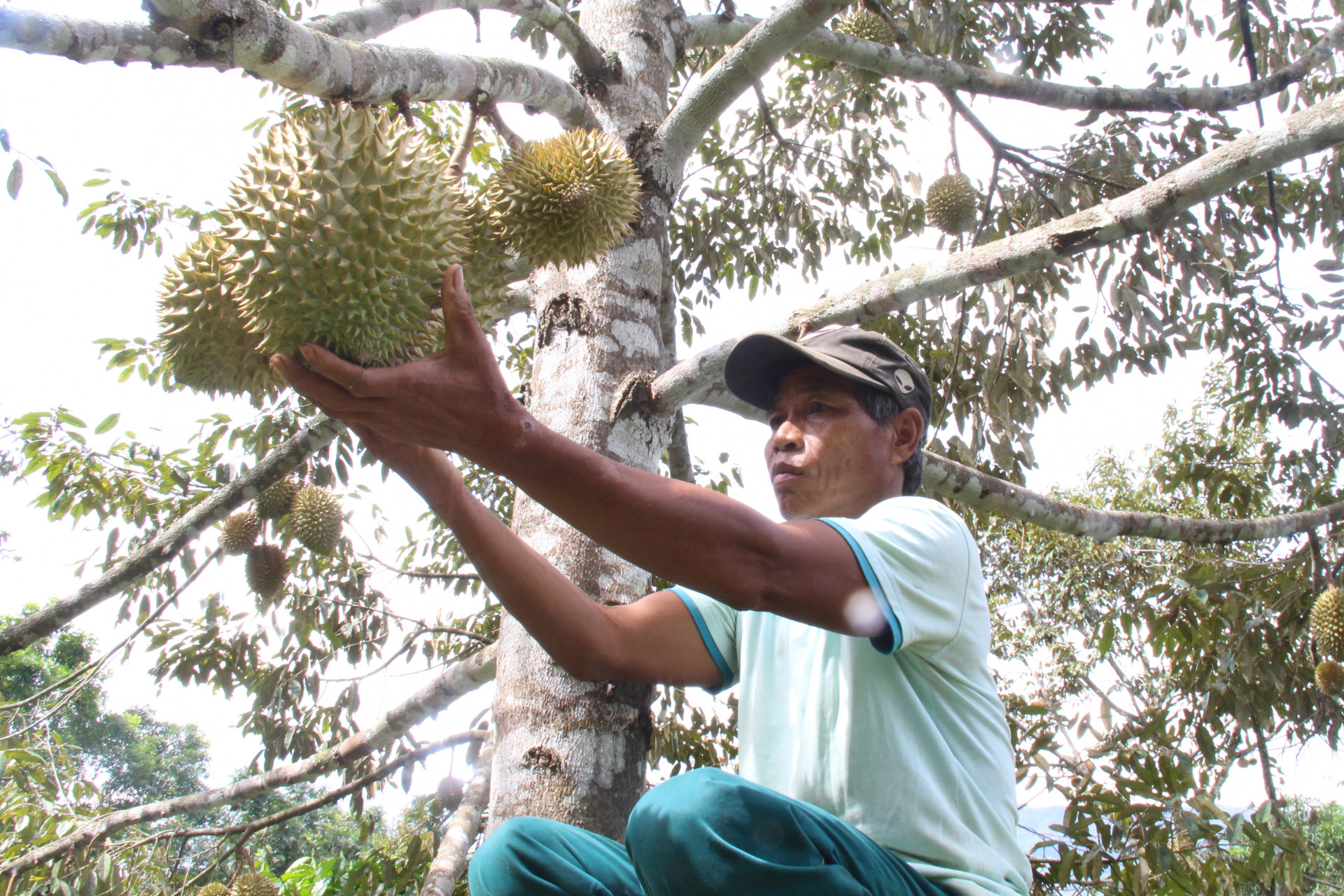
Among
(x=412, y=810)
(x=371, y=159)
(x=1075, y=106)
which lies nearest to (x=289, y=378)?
(x=371, y=159)

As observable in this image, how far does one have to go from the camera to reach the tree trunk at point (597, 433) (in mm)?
1648

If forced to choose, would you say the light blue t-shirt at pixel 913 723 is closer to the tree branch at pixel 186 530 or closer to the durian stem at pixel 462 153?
the durian stem at pixel 462 153

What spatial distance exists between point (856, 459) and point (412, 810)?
385 centimetres

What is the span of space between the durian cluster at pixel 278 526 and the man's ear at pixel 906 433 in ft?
9.41

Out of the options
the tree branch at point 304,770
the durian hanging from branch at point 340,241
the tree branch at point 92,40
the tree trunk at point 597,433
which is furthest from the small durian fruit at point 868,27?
the tree branch at point 92,40

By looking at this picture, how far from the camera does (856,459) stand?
1820mm

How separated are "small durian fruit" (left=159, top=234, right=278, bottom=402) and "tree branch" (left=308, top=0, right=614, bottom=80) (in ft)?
1.51

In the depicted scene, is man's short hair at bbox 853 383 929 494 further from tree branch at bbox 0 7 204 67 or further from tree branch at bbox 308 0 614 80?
tree branch at bbox 0 7 204 67

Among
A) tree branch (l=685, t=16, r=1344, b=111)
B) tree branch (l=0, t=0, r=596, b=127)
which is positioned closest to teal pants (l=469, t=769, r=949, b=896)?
tree branch (l=0, t=0, r=596, b=127)

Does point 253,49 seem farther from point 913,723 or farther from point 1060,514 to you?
point 1060,514

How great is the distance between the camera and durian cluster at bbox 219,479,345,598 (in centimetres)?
386

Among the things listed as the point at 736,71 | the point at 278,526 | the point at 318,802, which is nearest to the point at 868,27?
the point at 736,71

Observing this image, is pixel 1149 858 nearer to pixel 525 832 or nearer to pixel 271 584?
pixel 525 832

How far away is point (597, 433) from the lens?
6.48 ft
